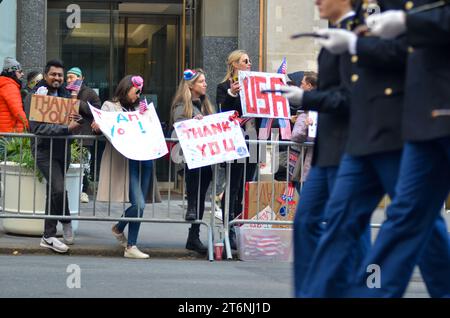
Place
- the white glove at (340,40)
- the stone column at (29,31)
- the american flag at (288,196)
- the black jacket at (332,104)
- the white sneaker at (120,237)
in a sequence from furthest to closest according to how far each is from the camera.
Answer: the stone column at (29,31) → the american flag at (288,196) → the white sneaker at (120,237) → the black jacket at (332,104) → the white glove at (340,40)

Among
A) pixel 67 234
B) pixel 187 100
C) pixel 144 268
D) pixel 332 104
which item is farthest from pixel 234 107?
pixel 332 104

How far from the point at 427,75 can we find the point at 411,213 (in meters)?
0.67

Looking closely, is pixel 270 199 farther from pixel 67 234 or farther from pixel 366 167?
pixel 366 167

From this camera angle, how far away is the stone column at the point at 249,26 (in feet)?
58.5

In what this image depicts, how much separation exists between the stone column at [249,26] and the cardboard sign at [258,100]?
617 cm

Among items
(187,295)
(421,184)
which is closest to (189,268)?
(187,295)

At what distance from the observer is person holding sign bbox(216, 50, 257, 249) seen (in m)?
11.7

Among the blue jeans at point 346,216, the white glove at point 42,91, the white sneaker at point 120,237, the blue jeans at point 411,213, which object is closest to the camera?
the blue jeans at point 411,213

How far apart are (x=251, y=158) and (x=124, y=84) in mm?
1520

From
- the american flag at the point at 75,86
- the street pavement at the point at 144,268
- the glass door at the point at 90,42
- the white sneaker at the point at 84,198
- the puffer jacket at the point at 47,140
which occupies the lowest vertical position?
the street pavement at the point at 144,268

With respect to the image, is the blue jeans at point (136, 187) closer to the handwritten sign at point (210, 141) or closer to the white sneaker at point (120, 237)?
the white sneaker at point (120, 237)

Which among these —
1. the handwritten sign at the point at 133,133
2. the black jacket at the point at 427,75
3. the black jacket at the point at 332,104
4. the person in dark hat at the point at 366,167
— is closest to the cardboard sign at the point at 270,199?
the handwritten sign at the point at 133,133

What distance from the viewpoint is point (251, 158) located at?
11742 mm

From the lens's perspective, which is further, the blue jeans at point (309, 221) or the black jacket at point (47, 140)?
the black jacket at point (47, 140)
